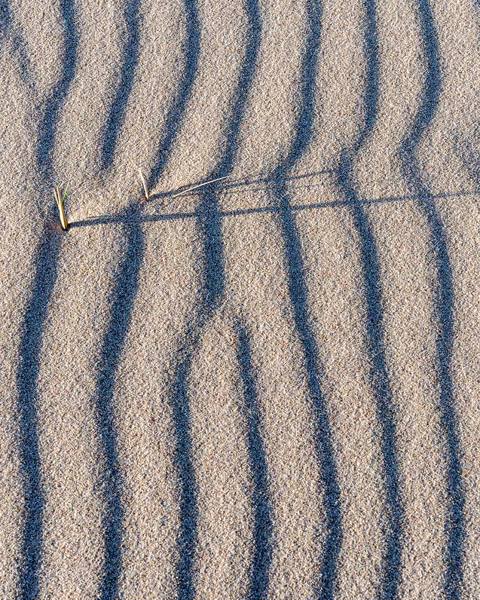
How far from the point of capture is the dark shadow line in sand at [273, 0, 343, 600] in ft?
5.28

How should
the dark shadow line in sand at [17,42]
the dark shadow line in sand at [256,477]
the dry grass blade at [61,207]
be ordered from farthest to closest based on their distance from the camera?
the dark shadow line in sand at [17,42], the dry grass blade at [61,207], the dark shadow line in sand at [256,477]

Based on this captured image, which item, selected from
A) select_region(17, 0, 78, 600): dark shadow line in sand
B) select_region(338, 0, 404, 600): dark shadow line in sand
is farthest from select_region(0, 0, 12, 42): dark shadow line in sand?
select_region(338, 0, 404, 600): dark shadow line in sand

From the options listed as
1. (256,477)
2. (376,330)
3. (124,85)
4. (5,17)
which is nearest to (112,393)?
(256,477)

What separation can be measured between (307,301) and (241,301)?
0.15 meters

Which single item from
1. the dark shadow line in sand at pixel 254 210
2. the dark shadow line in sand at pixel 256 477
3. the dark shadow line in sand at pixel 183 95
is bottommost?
the dark shadow line in sand at pixel 256 477

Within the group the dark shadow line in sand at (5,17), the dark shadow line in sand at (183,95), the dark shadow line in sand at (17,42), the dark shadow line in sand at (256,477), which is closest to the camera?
the dark shadow line in sand at (256,477)

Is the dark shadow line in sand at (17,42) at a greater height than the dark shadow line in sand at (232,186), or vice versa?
the dark shadow line in sand at (17,42)

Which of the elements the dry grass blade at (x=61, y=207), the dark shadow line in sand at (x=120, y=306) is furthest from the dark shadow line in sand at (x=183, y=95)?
the dry grass blade at (x=61, y=207)

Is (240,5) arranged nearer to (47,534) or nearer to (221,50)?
(221,50)

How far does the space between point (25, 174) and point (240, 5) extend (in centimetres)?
80

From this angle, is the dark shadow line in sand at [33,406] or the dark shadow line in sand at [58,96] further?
the dark shadow line in sand at [58,96]

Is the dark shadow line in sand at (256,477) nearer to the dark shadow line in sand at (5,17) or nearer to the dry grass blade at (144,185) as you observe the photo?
the dry grass blade at (144,185)

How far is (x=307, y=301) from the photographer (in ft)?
6.06

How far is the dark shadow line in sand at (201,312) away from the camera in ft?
5.30
